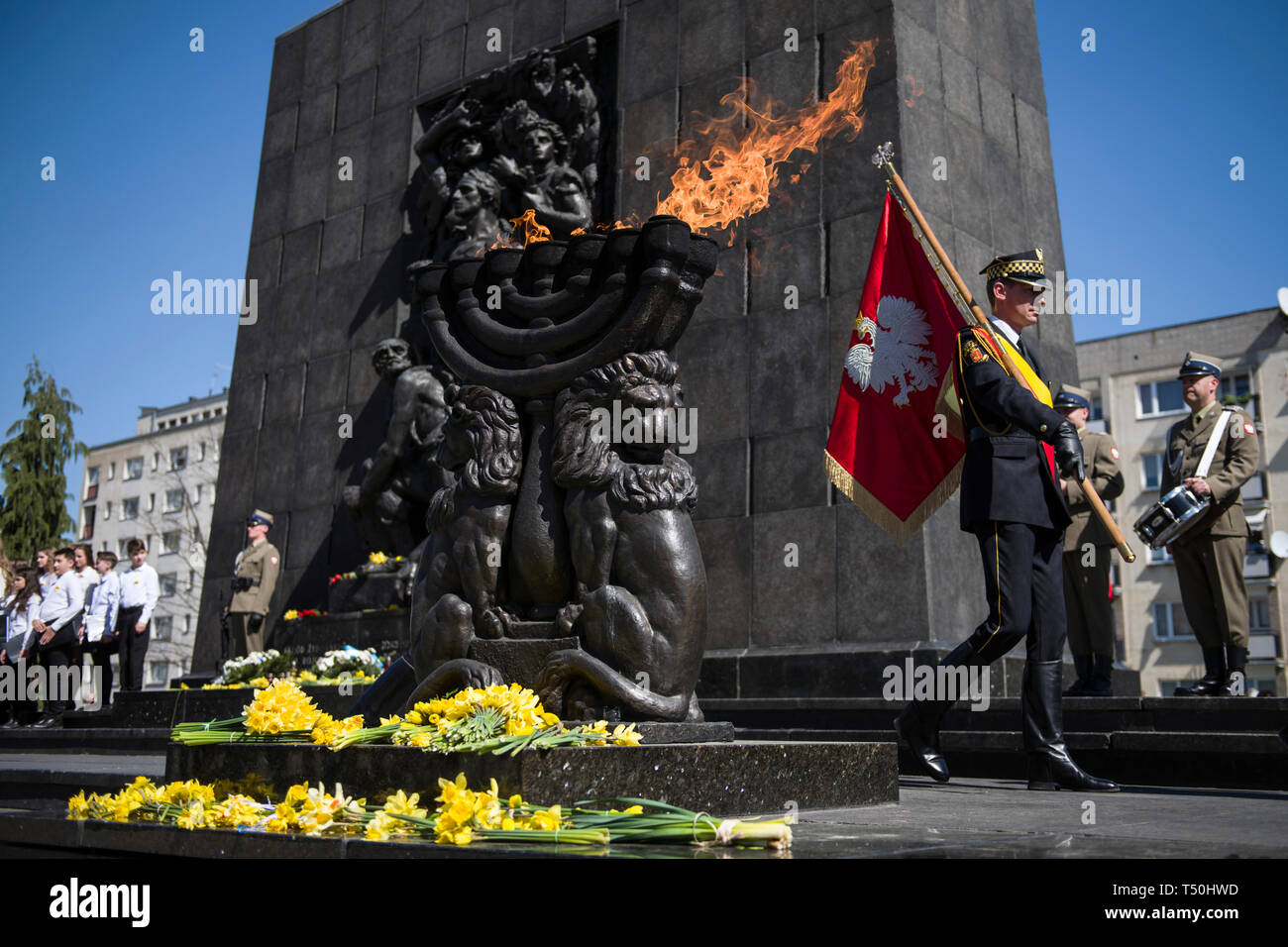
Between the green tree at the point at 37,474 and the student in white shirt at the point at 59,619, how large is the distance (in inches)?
812

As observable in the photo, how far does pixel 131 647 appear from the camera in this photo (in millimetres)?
13609

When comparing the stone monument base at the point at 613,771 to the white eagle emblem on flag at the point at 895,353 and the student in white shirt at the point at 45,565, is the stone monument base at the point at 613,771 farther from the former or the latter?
the student in white shirt at the point at 45,565

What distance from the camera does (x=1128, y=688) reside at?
9312 mm

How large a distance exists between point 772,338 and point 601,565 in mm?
5397

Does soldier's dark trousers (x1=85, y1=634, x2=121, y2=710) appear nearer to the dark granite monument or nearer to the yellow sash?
the dark granite monument

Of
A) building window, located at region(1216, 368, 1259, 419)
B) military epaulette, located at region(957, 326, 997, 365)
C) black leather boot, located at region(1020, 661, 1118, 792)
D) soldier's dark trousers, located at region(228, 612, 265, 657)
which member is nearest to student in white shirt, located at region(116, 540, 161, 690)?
soldier's dark trousers, located at region(228, 612, 265, 657)

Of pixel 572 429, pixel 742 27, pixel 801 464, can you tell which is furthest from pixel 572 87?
pixel 572 429

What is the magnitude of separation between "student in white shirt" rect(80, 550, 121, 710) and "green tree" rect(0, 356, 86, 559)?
67.8 feet

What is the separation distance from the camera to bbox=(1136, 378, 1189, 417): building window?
43.7 m
